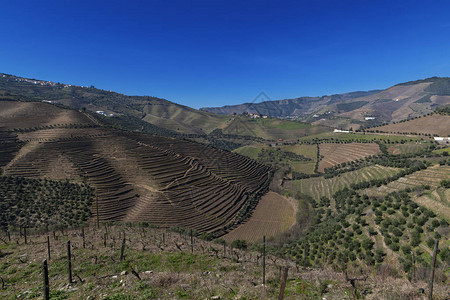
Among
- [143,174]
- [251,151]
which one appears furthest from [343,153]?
[143,174]

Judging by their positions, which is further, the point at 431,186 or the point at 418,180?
the point at 418,180

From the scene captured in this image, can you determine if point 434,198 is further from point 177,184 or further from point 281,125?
point 281,125

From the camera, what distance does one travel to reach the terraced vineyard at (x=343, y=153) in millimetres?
83250

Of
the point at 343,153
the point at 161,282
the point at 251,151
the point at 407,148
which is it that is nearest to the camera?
the point at 161,282

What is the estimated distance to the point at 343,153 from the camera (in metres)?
92.2

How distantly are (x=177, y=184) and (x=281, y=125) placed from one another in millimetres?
159513

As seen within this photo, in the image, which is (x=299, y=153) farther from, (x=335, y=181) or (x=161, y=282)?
(x=161, y=282)

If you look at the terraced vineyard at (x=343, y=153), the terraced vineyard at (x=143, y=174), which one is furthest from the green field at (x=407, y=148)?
the terraced vineyard at (x=143, y=174)

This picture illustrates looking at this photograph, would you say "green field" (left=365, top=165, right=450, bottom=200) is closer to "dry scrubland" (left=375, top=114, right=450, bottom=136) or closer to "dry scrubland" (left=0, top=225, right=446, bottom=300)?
"dry scrubland" (left=0, top=225, right=446, bottom=300)

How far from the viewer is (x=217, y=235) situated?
1623 inches

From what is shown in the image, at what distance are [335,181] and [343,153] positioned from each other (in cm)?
3679

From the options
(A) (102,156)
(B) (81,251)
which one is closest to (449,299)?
(B) (81,251)

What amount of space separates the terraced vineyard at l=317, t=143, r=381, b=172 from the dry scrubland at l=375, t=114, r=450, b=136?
96.5 feet

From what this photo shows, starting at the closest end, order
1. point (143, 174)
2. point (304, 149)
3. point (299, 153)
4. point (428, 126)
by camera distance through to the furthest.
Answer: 1. point (143, 174)
2. point (428, 126)
3. point (299, 153)
4. point (304, 149)
